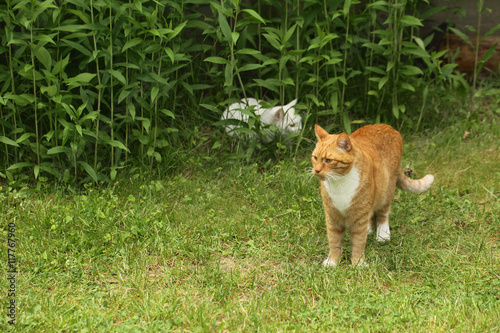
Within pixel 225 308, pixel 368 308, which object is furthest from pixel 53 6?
pixel 368 308

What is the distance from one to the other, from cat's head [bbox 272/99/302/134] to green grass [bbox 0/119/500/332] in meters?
0.32

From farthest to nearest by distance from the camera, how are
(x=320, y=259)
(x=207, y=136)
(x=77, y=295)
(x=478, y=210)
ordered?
(x=207, y=136) → (x=478, y=210) → (x=320, y=259) → (x=77, y=295)

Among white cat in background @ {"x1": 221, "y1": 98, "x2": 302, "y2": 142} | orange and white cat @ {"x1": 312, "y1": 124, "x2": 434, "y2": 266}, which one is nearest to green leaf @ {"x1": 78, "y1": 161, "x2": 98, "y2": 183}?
white cat in background @ {"x1": 221, "y1": 98, "x2": 302, "y2": 142}

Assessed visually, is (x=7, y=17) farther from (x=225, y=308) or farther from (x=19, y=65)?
(x=225, y=308)

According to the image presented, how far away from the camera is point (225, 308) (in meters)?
3.02

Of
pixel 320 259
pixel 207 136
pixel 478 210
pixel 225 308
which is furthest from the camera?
Answer: pixel 207 136

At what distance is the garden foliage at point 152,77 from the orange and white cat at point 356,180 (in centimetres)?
112

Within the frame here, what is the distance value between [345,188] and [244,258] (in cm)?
88

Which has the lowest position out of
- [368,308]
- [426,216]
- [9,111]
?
[426,216]

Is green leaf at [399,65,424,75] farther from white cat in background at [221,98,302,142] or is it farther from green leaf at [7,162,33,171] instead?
green leaf at [7,162,33,171]

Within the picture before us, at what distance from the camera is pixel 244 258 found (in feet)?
12.1

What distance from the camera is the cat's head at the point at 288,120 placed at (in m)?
4.94

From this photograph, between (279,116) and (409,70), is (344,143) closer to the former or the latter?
(279,116)

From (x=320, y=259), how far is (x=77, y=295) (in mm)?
1637
